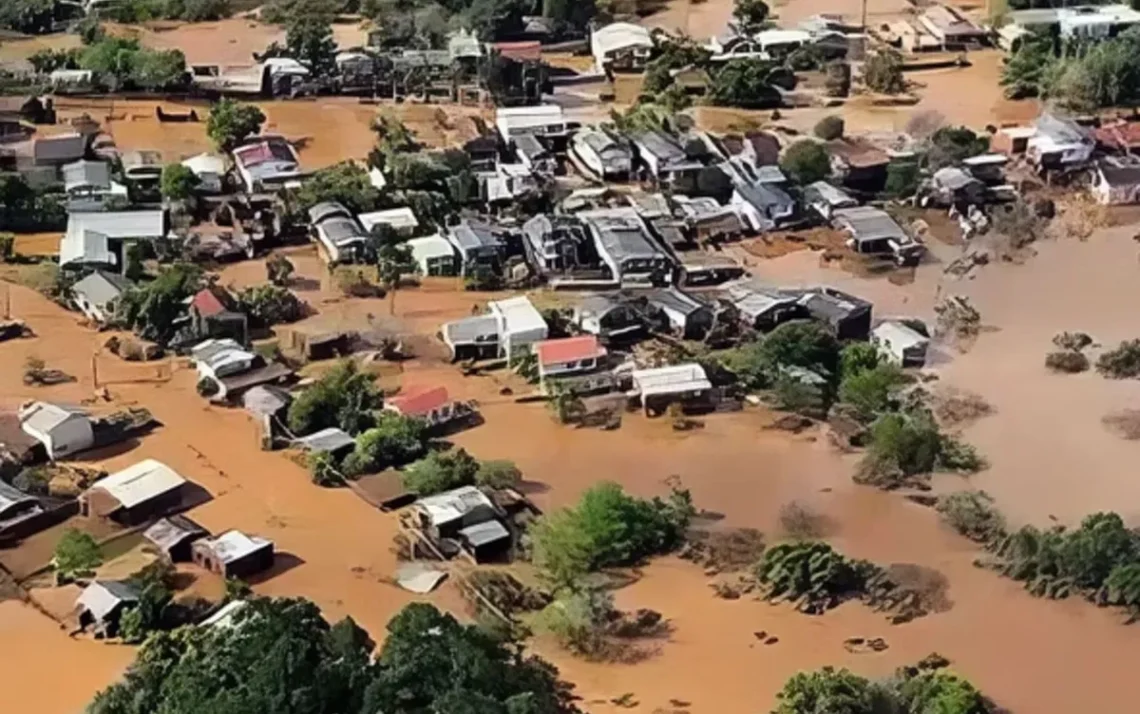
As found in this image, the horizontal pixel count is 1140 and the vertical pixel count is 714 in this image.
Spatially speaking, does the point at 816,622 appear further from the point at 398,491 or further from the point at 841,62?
the point at 841,62

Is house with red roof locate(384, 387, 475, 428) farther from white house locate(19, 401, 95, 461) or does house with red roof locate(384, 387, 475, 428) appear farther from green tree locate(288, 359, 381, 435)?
white house locate(19, 401, 95, 461)

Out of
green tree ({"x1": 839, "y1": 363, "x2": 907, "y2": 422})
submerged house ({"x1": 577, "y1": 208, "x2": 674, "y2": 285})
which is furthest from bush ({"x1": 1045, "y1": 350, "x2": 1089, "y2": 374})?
submerged house ({"x1": 577, "y1": 208, "x2": 674, "y2": 285})

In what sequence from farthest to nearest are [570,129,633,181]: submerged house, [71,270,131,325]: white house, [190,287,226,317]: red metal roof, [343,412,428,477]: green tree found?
[570,129,633,181]: submerged house
[71,270,131,325]: white house
[190,287,226,317]: red metal roof
[343,412,428,477]: green tree

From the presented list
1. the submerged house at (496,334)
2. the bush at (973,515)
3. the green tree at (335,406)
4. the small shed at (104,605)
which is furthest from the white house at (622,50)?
the small shed at (104,605)

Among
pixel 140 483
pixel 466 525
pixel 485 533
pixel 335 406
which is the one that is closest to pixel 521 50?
pixel 335 406

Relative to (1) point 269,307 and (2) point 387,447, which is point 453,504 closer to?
(2) point 387,447
